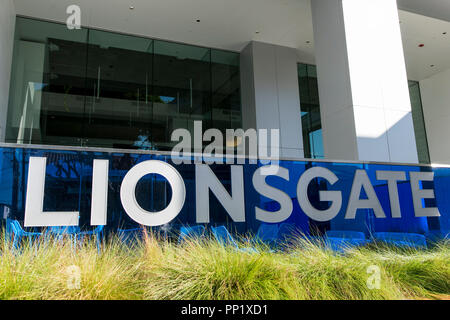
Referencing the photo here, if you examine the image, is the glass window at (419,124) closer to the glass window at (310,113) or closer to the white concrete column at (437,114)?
the white concrete column at (437,114)

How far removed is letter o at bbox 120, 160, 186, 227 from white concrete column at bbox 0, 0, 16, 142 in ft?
16.8

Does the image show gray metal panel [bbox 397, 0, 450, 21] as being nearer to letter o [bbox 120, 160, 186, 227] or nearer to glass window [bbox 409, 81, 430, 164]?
glass window [bbox 409, 81, 430, 164]

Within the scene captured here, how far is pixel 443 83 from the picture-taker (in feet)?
41.4

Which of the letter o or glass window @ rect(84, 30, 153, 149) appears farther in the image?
glass window @ rect(84, 30, 153, 149)

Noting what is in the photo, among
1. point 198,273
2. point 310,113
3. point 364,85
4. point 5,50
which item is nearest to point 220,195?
point 198,273

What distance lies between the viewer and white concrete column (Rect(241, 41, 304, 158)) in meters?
9.64

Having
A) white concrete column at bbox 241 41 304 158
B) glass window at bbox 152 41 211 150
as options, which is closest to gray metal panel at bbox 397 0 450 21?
white concrete column at bbox 241 41 304 158

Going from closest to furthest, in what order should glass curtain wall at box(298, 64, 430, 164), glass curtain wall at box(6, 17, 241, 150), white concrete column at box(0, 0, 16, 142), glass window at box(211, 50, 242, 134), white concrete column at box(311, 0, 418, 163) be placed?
white concrete column at box(311, 0, 418, 163)
white concrete column at box(0, 0, 16, 142)
glass curtain wall at box(6, 17, 241, 150)
glass window at box(211, 50, 242, 134)
glass curtain wall at box(298, 64, 430, 164)

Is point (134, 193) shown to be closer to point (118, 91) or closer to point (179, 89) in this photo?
point (118, 91)

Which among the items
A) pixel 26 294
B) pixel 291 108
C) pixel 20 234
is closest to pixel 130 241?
pixel 20 234

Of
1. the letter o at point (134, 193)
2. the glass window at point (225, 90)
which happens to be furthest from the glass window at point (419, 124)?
the letter o at point (134, 193)
